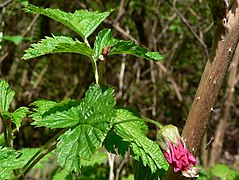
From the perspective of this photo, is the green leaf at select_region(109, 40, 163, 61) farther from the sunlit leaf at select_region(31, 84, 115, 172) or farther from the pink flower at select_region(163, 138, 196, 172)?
the pink flower at select_region(163, 138, 196, 172)

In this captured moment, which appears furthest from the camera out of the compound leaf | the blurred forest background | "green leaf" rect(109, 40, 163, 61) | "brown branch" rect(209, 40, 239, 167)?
the blurred forest background

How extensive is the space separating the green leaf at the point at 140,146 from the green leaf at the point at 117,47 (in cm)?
12

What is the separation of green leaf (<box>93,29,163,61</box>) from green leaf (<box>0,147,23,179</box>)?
0.24 meters

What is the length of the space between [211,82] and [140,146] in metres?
0.17

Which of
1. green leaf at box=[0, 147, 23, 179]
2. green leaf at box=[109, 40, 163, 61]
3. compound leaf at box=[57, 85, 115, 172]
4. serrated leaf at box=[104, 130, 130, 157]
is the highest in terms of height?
green leaf at box=[109, 40, 163, 61]

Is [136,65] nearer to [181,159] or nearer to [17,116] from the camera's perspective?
[17,116]

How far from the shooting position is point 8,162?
88cm

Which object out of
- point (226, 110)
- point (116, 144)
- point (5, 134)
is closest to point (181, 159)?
point (116, 144)

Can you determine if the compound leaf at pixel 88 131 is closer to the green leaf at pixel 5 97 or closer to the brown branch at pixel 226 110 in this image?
the green leaf at pixel 5 97

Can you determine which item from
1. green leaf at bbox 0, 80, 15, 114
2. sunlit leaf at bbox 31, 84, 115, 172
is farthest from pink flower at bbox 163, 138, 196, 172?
green leaf at bbox 0, 80, 15, 114

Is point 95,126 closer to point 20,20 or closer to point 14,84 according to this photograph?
point 20,20

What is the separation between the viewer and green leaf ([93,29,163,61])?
2.97 ft

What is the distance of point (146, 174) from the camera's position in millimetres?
918

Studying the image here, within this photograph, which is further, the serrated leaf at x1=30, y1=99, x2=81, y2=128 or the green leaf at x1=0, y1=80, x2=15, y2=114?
the green leaf at x1=0, y1=80, x2=15, y2=114
